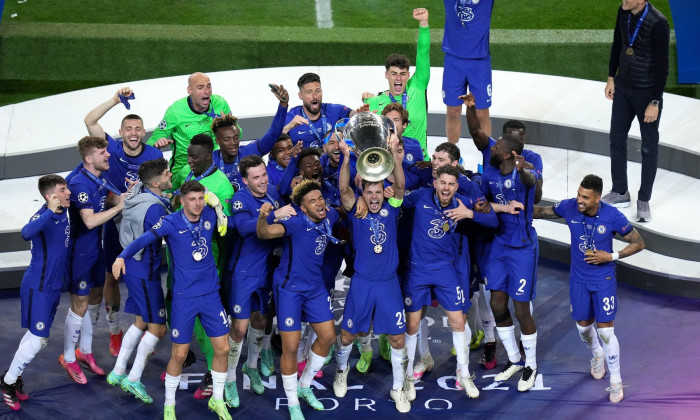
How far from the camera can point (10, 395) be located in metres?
7.57

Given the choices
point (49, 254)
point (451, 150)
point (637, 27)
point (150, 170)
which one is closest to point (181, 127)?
point (150, 170)

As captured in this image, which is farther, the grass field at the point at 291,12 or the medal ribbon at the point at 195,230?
the grass field at the point at 291,12

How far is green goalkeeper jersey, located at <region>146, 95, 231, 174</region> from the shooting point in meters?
8.46

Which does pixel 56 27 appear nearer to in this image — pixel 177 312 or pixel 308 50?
pixel 308 50

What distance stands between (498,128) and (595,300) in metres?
3.54

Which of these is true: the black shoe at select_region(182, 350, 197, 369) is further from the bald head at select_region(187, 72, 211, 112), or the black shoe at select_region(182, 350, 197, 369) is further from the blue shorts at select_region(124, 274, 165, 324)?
the bald head at select_region(187, 72, 211, 112)

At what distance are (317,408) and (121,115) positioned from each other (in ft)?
14.8

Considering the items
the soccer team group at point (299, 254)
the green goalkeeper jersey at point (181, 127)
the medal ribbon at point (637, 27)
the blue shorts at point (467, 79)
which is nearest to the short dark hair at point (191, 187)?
the soccer team group at point (299, 254)

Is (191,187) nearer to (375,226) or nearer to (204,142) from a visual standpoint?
(204,142)

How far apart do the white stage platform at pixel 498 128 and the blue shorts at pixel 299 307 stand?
277 cm

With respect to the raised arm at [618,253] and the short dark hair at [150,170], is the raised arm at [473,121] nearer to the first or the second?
the raised arm at [618,253]

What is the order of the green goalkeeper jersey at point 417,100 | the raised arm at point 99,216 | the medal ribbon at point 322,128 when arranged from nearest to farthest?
the raised arm at point 99,216 → the medal ribbon at point 322,128 → the green goalkeeper jersey at point 417,100

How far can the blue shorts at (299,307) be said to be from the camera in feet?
24.0

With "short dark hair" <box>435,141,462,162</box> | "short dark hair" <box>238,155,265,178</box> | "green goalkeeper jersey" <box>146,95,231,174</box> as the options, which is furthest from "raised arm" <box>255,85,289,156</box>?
"short dark hair" <box>435,141,462,162</box>
